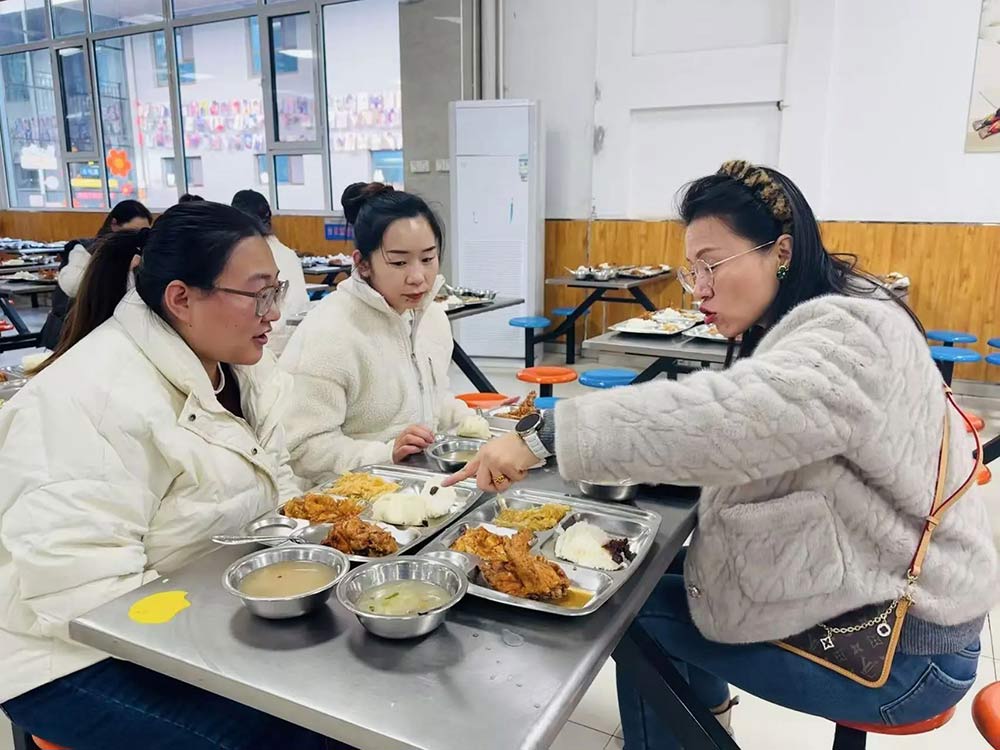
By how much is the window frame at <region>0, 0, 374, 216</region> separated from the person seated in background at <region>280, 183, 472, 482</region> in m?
5.89

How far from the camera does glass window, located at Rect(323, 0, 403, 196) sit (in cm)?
731

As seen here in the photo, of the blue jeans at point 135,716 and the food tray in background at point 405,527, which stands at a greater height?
the food tray in background at point 405,527

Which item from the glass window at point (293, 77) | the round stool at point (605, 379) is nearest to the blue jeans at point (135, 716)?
the round stool at point (605, 379)

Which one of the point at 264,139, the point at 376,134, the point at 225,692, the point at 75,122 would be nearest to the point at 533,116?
the point at 376,134

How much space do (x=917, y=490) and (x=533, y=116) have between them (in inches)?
202

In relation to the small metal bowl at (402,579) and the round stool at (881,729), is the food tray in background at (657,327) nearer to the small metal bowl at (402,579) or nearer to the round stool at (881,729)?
the round stool at (881,729)

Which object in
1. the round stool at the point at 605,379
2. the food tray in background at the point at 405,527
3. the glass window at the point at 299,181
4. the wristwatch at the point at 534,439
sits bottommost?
the round stool at the point at 605,379

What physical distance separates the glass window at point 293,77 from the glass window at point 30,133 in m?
3.62

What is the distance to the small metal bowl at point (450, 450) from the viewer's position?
1676 millimetres

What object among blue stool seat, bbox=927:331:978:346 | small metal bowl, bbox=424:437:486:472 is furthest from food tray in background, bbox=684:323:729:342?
blue stool seat, bbox=927:331:978:346

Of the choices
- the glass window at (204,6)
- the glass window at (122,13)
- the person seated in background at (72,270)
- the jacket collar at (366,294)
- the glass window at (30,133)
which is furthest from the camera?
the glass window at (30,133)

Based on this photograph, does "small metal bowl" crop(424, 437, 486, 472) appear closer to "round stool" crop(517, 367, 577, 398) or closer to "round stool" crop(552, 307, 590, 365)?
"round stool" crop(517, 367, 577, 398)

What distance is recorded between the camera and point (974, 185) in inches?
194

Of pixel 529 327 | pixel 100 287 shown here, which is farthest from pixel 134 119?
pixel 100 287
